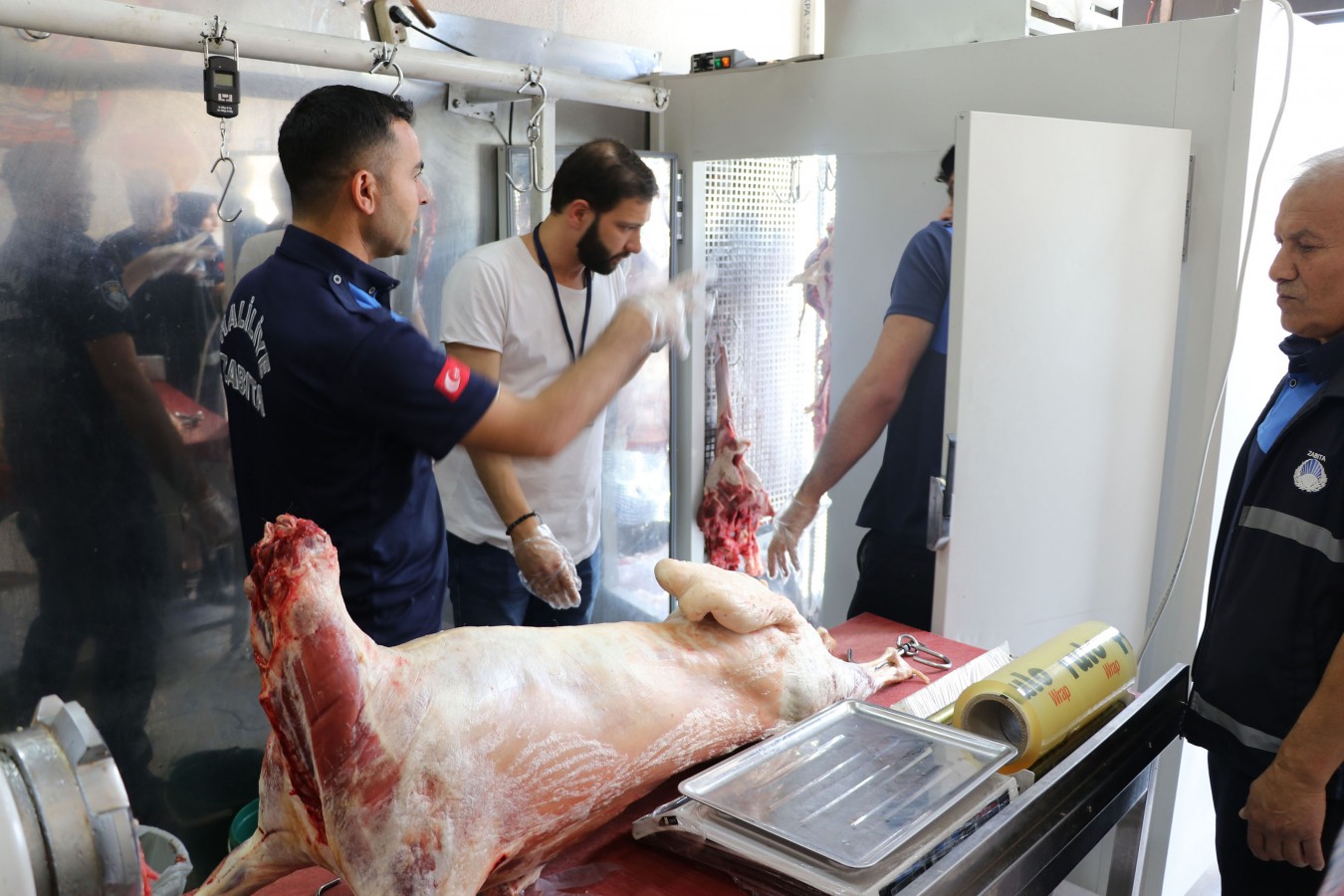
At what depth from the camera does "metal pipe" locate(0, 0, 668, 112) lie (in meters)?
2.08

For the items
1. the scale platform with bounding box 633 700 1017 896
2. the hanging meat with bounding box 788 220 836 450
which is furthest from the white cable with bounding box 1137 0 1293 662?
the scale platform with bounding box 633 700 1017 896

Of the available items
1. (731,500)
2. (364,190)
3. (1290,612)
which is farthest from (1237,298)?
(364,190)

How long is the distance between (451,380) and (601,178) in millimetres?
1215

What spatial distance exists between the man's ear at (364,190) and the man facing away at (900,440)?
4.85ft

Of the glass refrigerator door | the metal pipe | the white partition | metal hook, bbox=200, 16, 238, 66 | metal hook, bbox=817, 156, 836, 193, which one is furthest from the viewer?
the glass refrigerator door

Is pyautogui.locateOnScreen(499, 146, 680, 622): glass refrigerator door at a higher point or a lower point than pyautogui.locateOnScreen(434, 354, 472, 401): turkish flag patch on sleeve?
lower

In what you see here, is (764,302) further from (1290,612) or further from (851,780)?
(851,780)

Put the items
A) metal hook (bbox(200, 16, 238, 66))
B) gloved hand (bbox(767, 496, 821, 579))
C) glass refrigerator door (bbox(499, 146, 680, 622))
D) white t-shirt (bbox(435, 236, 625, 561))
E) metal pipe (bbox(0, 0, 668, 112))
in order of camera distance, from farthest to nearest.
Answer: glass refrigerator door (bbox(499, 146, 680, 622)) → gloved hand (bbox(767, 496, 821, 579)) → white t-shirt (bbox(435, 236, 625, 561)) → metal hook (bbox(200, 16, 238, 66)) → metal pipe (bbox(0, 0, 668, 112))

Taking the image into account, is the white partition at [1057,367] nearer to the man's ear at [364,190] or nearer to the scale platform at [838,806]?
the scale platform at [838,806]

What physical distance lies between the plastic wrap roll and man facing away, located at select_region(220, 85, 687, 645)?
867 mm

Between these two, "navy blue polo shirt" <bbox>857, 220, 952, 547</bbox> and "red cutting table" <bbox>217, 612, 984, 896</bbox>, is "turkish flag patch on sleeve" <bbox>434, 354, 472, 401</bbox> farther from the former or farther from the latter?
"navy blue polo shirt" <bbox>857, 220, 952, 547</bbox>

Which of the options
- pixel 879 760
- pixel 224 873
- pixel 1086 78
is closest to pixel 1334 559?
pixel 879 760

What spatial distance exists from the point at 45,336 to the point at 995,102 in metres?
2.58

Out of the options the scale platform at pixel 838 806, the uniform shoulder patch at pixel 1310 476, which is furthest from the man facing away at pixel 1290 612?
the scale platform at pixel 838 806
